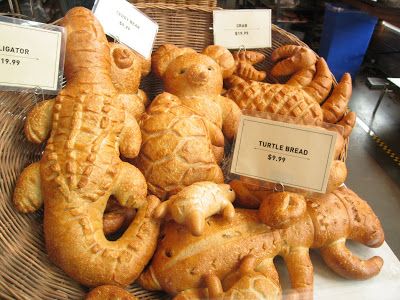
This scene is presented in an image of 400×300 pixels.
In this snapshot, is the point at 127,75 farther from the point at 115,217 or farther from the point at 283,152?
the point at 283,152

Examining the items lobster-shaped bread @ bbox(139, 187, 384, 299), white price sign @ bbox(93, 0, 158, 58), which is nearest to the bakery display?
lobster-shaped bread @ bbox(139, 187, 384, 299)

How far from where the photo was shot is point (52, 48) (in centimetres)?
91

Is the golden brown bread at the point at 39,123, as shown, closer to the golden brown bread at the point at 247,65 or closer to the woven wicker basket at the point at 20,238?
the woven wicker basket at the point at 20,238

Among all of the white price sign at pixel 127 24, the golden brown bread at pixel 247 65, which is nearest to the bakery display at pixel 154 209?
the white price sign at pixel 127 24

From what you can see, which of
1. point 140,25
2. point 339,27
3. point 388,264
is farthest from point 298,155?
point 339,27

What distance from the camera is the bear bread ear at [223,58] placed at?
4.23 ft

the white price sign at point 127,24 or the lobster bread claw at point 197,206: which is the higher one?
the white price sign at point 127,24

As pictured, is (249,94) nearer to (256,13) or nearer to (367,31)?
(256,13)

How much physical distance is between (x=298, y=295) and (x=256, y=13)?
1.12 meters

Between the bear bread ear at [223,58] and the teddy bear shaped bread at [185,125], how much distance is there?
58 mm

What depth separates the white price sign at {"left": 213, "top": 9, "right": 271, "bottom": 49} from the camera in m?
1.41

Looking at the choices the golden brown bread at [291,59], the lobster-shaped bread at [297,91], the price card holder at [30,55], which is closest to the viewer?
the price card holder at [30,55]

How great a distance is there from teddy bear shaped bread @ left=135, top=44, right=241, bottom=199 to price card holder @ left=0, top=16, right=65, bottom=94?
0.28 meters

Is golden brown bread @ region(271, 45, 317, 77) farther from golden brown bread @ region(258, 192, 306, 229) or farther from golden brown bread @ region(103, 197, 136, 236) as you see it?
golden brown bread @ region(103, 197, 136, 236)
